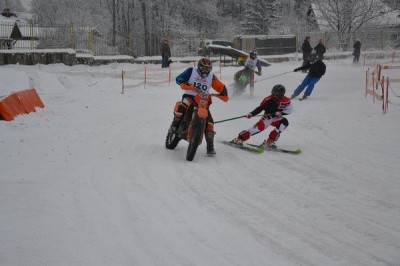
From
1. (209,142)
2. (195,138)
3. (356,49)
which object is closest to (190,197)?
(195,138)

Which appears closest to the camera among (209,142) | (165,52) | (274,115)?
(209,142)

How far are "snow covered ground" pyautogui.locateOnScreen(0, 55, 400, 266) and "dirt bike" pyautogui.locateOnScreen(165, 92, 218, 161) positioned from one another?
34 cm

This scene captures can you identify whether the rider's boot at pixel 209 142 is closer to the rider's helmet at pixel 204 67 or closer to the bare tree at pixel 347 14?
the rider's helmet at pixel 204 67

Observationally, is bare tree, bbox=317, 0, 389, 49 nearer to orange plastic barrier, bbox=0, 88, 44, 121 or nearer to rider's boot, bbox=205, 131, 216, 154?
orange plastic barrier, bbox=0, 88, 44, 121

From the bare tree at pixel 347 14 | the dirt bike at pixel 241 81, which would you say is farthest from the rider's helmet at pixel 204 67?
the bare tree at pixel 347 14

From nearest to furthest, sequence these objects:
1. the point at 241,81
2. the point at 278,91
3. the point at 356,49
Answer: the point at 278,91, the point at 241,81, the point at 356,49

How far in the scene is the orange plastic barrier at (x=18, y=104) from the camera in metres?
11.0

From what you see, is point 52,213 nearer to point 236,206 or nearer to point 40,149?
point 236,206

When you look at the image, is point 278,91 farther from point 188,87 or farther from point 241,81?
point 241,81

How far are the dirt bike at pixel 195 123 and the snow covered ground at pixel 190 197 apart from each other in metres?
0.34

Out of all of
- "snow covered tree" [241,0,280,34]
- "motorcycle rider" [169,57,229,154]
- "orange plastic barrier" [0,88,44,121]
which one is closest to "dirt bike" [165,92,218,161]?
"motorcycle rider" [169,57,229,154]

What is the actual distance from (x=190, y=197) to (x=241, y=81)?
492 inches

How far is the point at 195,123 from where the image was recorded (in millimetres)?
8172

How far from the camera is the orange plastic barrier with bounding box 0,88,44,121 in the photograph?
11.0 metres
